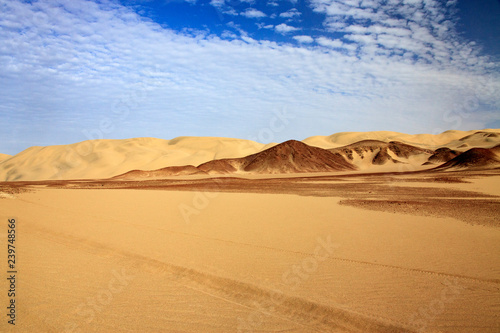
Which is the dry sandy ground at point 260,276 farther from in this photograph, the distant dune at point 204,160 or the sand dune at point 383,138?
the sand dune at point 383,138

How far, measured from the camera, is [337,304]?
460 cm

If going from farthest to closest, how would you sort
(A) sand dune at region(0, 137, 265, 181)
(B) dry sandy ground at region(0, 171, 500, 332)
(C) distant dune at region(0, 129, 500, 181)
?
(A) sand dune at region(0, 137, 265, 181) → (C) distant dune at region(0, 129, 500, 181) → (B) dry sandy ground at region(0, 171, 500, 332)

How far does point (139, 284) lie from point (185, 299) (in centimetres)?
116

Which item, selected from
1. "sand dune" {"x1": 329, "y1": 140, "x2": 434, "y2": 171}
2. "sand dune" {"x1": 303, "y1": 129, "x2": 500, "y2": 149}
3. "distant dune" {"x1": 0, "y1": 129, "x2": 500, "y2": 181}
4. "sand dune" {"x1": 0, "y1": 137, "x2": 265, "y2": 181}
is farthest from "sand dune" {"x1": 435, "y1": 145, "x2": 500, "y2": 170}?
"sand dune" {"x1": 303, "y1": 129, "x2": 500, "y2": 149}

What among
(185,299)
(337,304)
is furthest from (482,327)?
(185,299)

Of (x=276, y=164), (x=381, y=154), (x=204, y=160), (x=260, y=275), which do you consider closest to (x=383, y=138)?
(x=381, y=154)

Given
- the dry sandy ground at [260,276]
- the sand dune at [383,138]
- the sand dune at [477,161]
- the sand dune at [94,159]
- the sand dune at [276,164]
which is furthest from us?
the sand dune at [383,138]

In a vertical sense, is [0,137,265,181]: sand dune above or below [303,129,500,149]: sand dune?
below

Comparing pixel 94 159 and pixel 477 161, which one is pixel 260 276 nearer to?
pixel 477 161

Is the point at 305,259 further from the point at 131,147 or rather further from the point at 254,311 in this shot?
the point at 131,147

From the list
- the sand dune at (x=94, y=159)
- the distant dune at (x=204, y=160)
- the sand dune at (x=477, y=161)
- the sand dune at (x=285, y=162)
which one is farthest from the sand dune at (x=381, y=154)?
the sand dune at (x=94, y=159)

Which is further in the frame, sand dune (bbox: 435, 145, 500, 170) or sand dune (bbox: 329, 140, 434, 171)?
sand dune (bbox: 329, 140, 434, 171)

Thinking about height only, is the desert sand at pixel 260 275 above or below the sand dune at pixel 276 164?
below

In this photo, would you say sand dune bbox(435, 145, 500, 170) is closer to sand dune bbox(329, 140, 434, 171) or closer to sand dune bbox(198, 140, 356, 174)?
sand dune bbox(198, 140, 356, 174)
